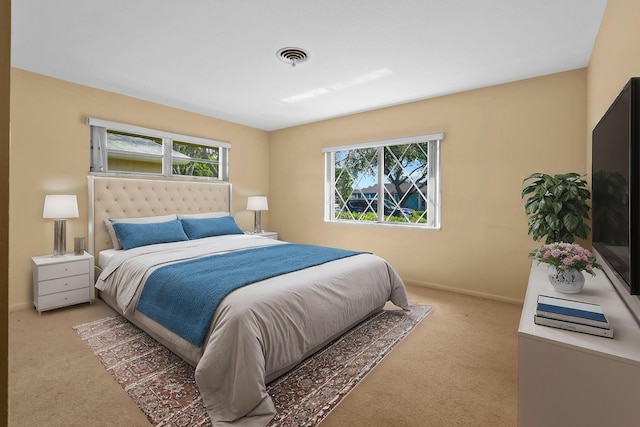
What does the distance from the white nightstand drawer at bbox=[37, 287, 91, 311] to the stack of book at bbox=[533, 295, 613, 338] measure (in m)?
3.91

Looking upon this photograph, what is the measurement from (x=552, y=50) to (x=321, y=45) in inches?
79.3

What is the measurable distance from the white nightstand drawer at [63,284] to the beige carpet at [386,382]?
0.26 metres

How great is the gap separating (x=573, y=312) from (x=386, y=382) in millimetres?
1161

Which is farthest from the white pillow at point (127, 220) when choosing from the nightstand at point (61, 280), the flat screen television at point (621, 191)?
the flat screen television at point (621, 191)

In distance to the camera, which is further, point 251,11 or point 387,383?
point 251,11

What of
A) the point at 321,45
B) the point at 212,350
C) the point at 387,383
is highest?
the point at 321,45

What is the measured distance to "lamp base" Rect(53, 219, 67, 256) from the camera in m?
3.19

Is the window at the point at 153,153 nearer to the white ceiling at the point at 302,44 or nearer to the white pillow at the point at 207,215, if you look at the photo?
the white ceiling at the point at 302,44

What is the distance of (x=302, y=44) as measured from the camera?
8.46 feet

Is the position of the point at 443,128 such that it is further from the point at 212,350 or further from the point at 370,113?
the point at 212,350

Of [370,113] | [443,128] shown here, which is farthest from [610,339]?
[370,113]

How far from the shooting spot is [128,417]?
5.43ft

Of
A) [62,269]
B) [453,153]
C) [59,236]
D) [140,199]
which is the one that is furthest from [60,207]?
[453,153]

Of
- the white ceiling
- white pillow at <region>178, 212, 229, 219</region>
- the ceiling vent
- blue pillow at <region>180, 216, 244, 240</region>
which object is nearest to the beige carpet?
blue pillow at <region>180, 216, 244, 240</region>
